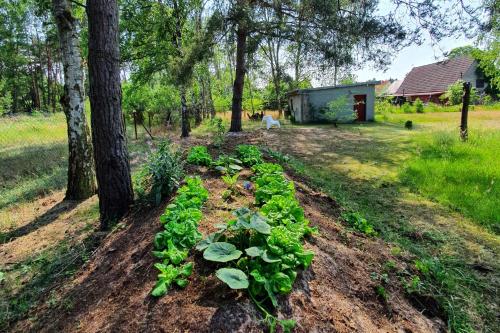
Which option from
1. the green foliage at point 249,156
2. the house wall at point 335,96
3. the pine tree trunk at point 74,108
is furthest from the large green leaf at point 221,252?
the house wall at point 335,96

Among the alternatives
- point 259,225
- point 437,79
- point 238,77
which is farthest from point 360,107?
point 437,79

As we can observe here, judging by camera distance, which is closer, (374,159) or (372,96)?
(374,159)

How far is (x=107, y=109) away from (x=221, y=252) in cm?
239

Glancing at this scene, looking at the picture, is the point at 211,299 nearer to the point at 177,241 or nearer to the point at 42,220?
the point at 177,241

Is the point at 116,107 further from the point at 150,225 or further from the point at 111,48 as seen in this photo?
the point at 150,225

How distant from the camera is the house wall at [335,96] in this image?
20062mm

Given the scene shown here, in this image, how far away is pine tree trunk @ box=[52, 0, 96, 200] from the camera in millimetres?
5168

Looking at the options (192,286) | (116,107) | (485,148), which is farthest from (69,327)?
(485,148)

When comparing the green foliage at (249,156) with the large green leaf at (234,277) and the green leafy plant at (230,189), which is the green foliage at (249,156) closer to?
the green leafy plant at (230,189)

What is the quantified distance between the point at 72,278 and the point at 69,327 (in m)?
0.89

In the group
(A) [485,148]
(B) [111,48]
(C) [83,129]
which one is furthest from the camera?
(A) [485,148]

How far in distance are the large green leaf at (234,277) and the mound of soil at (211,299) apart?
0.13 m

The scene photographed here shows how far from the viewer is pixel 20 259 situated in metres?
3.53

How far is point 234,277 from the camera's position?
1.77 m
